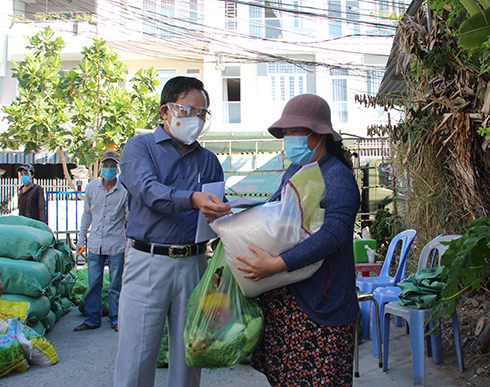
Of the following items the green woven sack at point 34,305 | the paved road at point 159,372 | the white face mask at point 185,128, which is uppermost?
the white face mask at point 185,128

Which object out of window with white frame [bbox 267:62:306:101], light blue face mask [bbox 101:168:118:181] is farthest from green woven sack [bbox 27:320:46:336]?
window with white frame [bbox 267:62:306:101]

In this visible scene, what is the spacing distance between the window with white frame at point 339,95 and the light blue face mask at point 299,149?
17936 mm

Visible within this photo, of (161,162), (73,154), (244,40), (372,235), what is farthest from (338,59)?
(161,162)

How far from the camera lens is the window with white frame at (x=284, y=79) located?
19328 millimetres

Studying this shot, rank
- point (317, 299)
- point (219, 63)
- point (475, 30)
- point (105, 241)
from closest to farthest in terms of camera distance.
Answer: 1. point (317, 299)
2. point (475, 30)
3. point (105, 241)
4. point (219, 63)

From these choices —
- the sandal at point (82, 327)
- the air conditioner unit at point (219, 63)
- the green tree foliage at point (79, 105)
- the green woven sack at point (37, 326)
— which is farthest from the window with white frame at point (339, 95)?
the green woven sack at point (37, 326)

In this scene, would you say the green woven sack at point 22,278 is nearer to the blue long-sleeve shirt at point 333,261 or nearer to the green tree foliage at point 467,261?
the blue long-sleeve shirt at point 333,261

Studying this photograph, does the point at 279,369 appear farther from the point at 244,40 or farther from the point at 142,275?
the point at 244,40

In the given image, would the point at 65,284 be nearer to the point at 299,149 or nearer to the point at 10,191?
the point at 299,149

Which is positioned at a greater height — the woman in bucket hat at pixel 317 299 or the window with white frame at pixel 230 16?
the window with white frame at pixel 230 16

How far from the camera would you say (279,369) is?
1.81 meters

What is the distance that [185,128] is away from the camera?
2.22m

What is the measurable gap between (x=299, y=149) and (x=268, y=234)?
494 millimetres

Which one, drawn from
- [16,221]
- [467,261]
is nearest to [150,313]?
[467,261]
